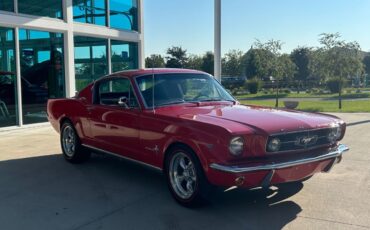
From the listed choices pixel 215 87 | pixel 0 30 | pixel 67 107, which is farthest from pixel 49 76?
pixel 215 87

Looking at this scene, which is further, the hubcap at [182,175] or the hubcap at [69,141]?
the hubcap at [69,141]

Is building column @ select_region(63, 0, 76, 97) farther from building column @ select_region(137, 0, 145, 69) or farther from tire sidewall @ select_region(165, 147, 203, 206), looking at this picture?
tire sidewall @ select_region(165, 147, 203, 206)

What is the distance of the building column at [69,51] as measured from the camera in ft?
39.9

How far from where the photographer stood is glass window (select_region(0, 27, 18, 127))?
1051cm

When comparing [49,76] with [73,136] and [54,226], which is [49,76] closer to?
[73,136]

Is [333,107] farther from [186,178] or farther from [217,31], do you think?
[186,178]

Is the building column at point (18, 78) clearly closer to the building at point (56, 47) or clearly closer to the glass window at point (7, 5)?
the building at point (56, 47)

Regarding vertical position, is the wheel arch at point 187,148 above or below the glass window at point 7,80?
below

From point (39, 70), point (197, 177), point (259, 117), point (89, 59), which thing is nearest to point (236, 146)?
point (197, 177)

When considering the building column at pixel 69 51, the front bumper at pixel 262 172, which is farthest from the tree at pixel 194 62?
the front bumper at pixel 262 172

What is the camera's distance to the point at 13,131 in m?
10.7

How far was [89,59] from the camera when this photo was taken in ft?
43.5

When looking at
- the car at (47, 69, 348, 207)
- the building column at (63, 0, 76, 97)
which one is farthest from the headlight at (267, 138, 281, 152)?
the building column at (63, 0, 76, 97)

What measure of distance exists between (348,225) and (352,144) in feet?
15.6
